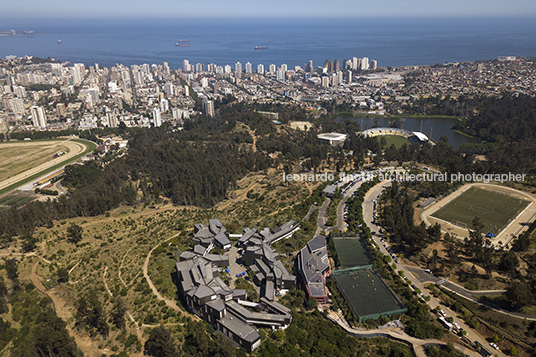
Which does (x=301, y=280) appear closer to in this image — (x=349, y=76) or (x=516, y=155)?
(x=516, y=155)

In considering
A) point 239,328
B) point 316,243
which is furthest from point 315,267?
point 239,328

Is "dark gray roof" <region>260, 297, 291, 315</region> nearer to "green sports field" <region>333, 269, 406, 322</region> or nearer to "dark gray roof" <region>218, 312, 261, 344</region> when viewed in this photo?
"dark gray roof" <region>218, 312, 261, 344</region>

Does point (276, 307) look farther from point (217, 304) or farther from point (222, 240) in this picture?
point (222, 240)

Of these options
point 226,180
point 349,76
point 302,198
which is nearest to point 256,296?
point 302,198

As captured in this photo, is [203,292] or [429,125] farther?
[429,125]

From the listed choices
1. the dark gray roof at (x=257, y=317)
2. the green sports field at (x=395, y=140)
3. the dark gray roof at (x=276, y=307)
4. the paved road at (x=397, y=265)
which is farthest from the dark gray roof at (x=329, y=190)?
the green sports field at (x=395, y=140)

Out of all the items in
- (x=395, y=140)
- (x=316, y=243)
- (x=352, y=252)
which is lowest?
(x=395, y=140)

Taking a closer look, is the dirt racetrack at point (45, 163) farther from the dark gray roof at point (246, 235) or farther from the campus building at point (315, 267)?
the campus building at point (315, 267)

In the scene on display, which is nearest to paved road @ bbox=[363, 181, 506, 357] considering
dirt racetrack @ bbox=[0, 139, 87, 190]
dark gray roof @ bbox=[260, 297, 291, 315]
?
dark gray roof @ bbox=[260, 297, 291, 315]
